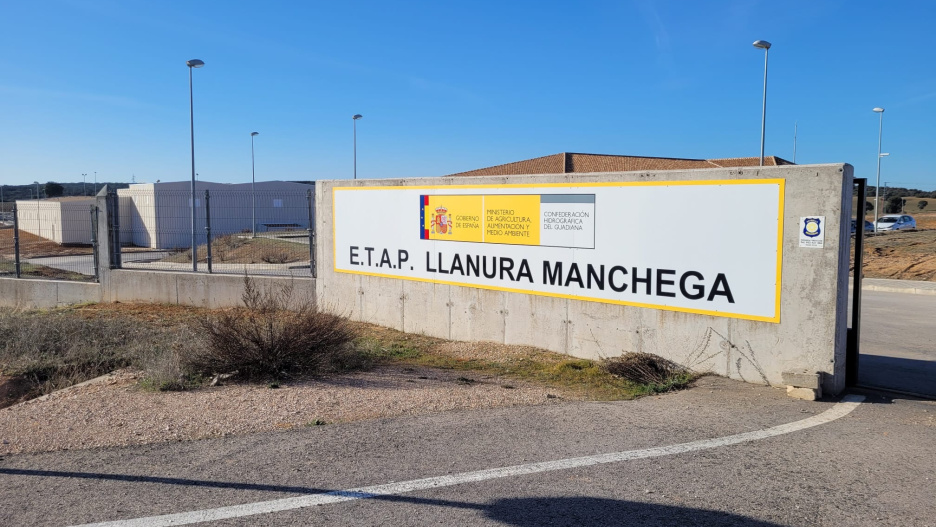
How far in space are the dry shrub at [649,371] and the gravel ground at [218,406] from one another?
1145mm

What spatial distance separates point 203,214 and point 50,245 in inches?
295

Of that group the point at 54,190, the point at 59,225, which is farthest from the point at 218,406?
the point at 54,190

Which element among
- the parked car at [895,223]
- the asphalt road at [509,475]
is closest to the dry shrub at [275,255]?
the asphalt road at [509,475]

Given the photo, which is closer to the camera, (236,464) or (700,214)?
(236,464)

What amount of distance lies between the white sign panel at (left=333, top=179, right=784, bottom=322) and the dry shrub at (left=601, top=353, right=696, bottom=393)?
681 mm

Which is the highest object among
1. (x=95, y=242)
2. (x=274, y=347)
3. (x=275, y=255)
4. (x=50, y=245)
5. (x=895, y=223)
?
(x=895, y=223)

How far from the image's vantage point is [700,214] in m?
8.57

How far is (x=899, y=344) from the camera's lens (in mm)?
11188

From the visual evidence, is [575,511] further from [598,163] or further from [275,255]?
[598,163]

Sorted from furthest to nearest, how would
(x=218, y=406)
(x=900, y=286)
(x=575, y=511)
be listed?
(x=900, y=286), (x=218, y=406), (x=575, y=511)

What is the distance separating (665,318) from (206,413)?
17.9 ft

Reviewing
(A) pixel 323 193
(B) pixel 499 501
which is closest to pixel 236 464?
(B) pixel 499 501

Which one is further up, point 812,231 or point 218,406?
point 812,231

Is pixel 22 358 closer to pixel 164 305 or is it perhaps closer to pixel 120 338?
pixel 120 338
